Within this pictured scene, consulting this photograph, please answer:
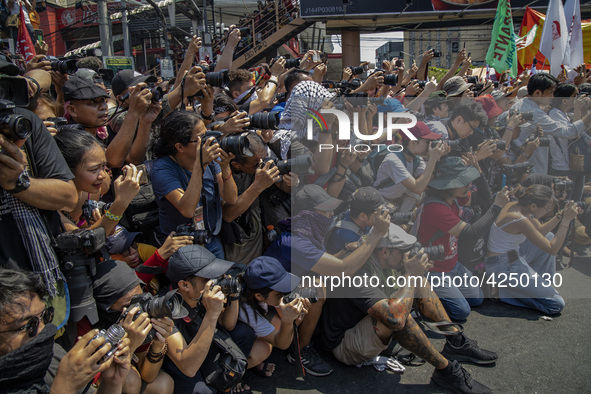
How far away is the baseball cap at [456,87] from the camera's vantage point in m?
5.07

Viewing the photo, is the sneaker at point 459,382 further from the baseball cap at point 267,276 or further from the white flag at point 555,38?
the white flag at point 555,38

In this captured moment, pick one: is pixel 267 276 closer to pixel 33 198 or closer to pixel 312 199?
pixel 312 199

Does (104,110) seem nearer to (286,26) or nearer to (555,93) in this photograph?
(555,93)

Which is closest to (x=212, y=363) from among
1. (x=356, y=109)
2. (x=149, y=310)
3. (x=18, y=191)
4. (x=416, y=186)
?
(x=149, y=310)

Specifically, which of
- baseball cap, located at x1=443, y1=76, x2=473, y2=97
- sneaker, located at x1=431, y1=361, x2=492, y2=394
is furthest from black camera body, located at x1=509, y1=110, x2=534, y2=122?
sneaker, located at x1=431, y1=361, x2=492, y2=394

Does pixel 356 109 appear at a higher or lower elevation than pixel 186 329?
higher

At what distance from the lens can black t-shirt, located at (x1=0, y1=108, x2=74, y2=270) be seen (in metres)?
1.79

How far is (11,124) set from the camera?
5.07ft

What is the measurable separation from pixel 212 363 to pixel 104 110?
177 cm

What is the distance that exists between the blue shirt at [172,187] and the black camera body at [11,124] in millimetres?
1068

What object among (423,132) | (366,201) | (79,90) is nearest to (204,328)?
(366,201)

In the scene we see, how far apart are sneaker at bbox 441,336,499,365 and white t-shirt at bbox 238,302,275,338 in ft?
4.56

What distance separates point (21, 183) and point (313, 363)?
7.32 ft

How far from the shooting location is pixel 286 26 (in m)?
15.9
